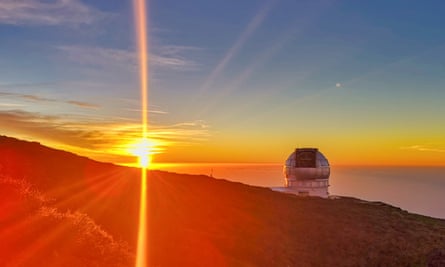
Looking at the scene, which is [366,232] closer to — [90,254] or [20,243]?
[90,254]

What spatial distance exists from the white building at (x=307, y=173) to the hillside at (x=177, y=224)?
1881cm

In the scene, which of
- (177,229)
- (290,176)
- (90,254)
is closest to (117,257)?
(90,254)

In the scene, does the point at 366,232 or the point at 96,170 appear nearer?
the point at 366,232

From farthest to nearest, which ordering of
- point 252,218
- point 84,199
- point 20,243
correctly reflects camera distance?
point 252,218 < point 84,199 < point 20,243

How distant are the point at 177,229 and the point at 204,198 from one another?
25.3ft

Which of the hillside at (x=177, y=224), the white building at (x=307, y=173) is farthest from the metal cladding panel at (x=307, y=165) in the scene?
the hillside at (x=177, y=224)

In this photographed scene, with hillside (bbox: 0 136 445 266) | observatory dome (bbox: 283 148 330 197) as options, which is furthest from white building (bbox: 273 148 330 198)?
hillside (bbox: 0 136 445 266)

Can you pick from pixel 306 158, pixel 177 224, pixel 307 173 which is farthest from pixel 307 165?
pixel 177 224

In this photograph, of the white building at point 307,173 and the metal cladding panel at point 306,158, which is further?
the metal cladding panel at point 306,158

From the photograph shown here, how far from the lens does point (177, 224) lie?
20031 mm

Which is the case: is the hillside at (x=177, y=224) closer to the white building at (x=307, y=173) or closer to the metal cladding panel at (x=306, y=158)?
the white building at (x=307, y=173)

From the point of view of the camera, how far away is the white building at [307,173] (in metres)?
52.8

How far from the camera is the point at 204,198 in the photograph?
1053 inches

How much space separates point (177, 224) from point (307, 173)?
1398 inches
